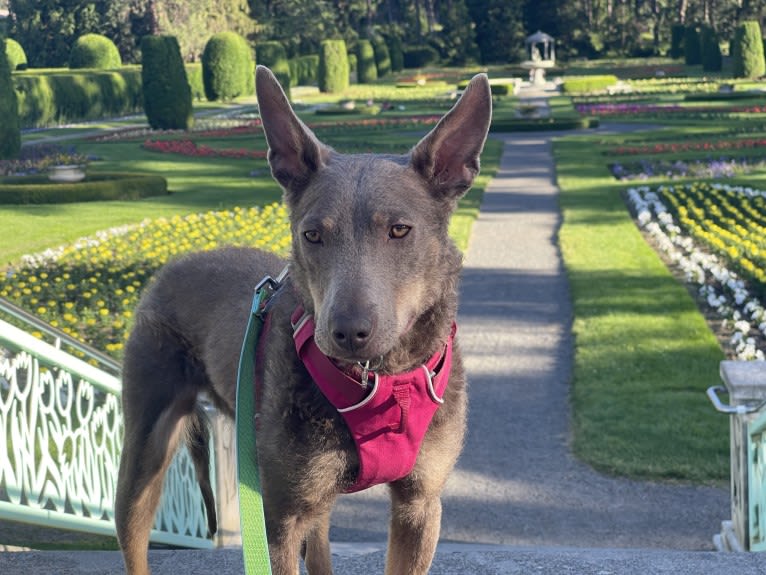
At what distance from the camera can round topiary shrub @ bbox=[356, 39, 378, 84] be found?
2685 inches

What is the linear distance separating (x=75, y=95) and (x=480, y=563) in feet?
136

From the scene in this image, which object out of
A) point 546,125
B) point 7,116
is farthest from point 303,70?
point 7,116

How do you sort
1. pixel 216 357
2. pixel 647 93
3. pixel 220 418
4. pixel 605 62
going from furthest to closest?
pixel 605 62
pixel 647 93
pixel 220 418
pixel 216 357

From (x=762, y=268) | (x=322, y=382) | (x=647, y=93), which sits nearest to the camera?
(x=322, y=382)

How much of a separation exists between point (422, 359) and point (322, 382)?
297mm

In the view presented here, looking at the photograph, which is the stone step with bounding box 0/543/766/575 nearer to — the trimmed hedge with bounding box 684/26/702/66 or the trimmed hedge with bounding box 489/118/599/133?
the trimmed hedge with bounding box 489/118/599/133

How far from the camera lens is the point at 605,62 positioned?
76.3 metres

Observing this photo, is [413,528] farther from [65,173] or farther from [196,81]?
[196,81]

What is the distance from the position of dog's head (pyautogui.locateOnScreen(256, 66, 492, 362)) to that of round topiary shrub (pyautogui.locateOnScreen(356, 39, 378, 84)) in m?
66.2

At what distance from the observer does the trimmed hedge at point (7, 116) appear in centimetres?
2662

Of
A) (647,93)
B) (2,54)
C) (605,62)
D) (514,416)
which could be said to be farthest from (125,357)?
(605,62)

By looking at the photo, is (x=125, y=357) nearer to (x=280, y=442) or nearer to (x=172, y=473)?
(x=280, y=442)

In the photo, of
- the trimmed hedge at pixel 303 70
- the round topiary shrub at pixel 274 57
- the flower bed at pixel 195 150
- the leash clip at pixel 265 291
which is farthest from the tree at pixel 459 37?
the leash clip at pixel 265 291

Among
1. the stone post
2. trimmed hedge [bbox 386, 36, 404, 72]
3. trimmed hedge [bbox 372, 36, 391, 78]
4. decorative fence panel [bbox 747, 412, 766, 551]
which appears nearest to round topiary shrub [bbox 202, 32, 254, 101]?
trimmed hedge [bbox 372, 36, 391, 78]
